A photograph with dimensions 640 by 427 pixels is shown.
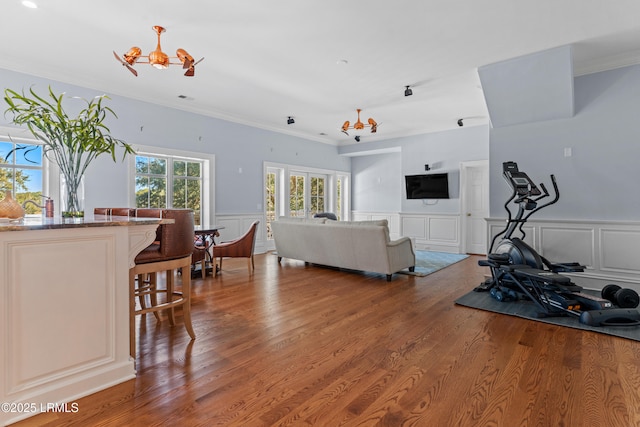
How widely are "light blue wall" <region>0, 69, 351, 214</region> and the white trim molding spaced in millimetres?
5349

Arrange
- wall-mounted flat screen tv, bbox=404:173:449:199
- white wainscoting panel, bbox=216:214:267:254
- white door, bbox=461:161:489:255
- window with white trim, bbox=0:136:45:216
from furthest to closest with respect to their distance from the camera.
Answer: wall-mounted flat screen tv, bbox=404:173:449:199, white door, bbox=461:161:489:255, white wainscoting panel, bbox=216:214:267:254, window with white trim, bbox=0:136:45:216

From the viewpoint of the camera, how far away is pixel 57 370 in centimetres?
185

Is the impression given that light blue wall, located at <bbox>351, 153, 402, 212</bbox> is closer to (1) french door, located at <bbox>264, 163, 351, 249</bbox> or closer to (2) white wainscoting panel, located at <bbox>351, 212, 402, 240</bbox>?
(2) white wainscoting panel, located at <bbox>351, 212, 402, 240</bbox>

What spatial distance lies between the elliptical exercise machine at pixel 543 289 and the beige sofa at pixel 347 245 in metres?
1.21

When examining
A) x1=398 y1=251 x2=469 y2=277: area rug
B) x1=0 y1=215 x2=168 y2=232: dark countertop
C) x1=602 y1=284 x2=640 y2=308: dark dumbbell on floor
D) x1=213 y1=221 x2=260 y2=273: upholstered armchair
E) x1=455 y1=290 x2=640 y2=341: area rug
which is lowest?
x1=455 y1=290 x2=640 y2=341: area rug

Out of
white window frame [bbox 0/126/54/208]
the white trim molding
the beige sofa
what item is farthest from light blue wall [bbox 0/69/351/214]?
the white trim molding

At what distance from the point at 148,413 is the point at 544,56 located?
5259mm

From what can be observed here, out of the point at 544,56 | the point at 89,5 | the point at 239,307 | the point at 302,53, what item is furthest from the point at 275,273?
the point at 544,56

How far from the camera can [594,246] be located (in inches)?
175

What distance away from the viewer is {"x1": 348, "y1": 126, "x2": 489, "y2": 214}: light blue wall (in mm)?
7690

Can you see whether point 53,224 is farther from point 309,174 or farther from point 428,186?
point 428,186

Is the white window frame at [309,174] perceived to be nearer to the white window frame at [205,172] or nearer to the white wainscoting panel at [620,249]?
the white window frame at [205,172]

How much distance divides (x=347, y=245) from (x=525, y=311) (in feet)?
8.09

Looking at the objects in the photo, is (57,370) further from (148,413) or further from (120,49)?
(120,49)
